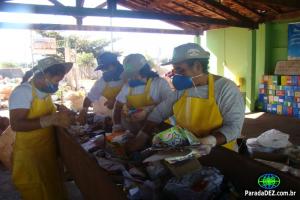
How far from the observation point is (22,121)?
8.88ft

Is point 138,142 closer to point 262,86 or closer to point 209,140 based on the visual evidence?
point 209,140

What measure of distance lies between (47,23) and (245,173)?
8374 mm

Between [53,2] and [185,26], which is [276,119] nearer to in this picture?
[185,26]

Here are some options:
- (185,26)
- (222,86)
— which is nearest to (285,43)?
(185,26)

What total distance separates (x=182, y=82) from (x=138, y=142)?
0.62 metres

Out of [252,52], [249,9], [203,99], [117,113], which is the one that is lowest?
[117,113]

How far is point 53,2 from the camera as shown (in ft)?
25.3

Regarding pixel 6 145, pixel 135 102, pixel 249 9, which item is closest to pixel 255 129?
pixel 249 9

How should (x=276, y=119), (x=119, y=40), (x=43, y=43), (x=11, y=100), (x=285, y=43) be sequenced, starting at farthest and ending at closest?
(x=119, y=40) → (x=43, y=43) → (x=285, y=43) → (x=276, y=119) → (x=11, y=100)

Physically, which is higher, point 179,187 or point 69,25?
point 69,25

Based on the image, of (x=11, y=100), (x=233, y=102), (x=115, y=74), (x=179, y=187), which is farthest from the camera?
(x=115, y=74)

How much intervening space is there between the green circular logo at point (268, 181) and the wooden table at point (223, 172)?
0.06 feet

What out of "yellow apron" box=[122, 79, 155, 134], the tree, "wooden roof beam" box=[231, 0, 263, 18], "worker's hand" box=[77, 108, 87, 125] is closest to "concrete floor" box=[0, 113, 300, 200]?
"worker's hand" box=[77, 108, 87, 125]

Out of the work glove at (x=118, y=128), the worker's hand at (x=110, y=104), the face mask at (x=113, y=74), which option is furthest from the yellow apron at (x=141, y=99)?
the worker's hand at (x=110, y=104)
